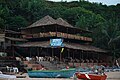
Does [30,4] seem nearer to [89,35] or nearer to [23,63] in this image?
[89,35]

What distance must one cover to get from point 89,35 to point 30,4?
16.0 metres

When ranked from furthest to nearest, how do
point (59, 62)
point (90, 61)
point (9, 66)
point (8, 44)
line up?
point (90, 61) < point (8, 44) < point (59, 62) < point (9, 66)

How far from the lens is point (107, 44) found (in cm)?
5100

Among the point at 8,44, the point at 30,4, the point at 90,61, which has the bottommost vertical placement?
the point at 90,61

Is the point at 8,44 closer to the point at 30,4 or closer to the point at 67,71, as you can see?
the point at 67,71

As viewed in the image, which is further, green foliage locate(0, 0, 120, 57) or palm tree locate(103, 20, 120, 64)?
green foliage locate(0, 0, 120, 57)

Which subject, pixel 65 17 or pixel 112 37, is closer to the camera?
pixel 112 37

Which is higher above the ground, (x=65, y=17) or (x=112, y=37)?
(x=65, y=17)

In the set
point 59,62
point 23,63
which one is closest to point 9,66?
point 23,63

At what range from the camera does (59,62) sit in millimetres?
37438

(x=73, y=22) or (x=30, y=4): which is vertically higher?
(x=30, y=4)

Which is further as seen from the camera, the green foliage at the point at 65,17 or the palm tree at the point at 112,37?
the green foliage at the point at 65,17

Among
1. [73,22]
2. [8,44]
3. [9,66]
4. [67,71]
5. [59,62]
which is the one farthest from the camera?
[73,22]

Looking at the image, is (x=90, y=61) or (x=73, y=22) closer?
(x=90, y=61)
